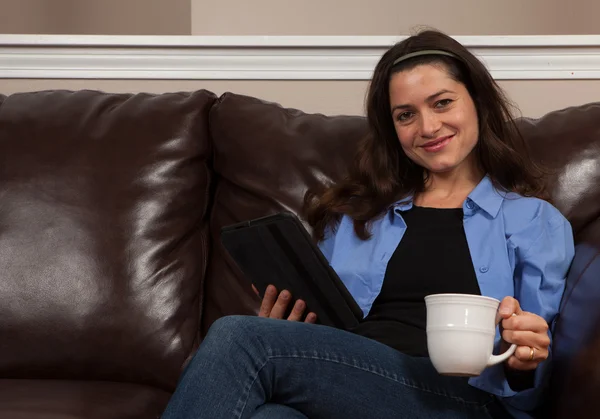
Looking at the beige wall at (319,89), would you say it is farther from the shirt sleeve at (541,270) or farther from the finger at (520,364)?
the finger at (520,364)

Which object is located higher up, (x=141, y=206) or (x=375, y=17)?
(x=375, y=17)

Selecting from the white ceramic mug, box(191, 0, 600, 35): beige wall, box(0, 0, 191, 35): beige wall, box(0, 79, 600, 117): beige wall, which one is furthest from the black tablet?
box(0, 0, 191, 35): beige wall

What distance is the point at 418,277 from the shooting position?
157cm

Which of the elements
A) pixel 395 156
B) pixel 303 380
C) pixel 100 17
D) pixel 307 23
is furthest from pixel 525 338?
pixel 100 17

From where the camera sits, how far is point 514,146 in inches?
66.5

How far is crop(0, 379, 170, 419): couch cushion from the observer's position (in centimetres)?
141

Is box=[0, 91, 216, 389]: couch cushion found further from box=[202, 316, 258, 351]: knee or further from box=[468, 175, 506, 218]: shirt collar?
box=[468, 175, 506, 218]: shirt collar

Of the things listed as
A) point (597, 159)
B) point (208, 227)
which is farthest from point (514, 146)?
point (208, 227)

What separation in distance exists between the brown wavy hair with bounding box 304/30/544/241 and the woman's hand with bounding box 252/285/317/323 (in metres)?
0.26

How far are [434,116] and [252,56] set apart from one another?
0.67m

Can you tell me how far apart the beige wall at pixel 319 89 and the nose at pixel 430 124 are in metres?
0.52

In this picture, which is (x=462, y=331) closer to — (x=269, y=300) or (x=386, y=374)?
(x=386, y=374)

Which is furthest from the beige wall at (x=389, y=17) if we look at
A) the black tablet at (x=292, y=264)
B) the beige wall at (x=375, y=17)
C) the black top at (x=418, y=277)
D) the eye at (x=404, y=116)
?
the black tablet at (x=292, y=264)

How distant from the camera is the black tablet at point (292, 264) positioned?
1.40 metres
